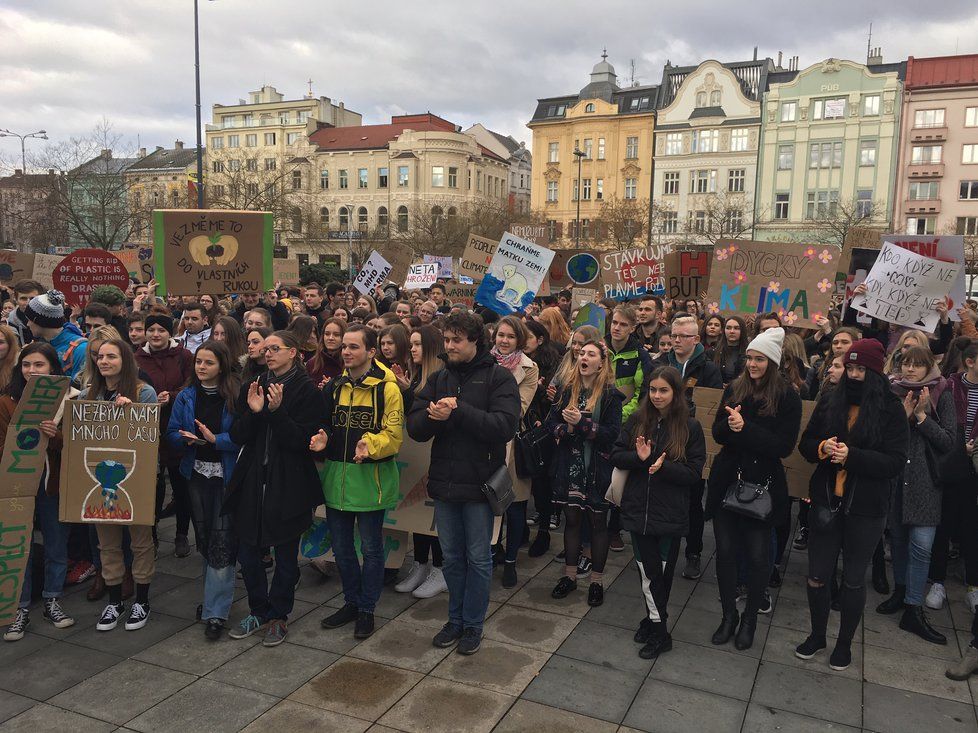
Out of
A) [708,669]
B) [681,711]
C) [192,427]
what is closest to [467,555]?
[681,711]

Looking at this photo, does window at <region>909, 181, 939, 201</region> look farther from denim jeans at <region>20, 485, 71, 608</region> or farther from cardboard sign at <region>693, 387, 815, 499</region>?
denim jeans at <region>20, 485, 71, 608</region>

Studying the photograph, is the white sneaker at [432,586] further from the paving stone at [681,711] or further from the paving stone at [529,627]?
the paving stone at [681,711]

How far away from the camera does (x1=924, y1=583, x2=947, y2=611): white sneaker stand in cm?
542

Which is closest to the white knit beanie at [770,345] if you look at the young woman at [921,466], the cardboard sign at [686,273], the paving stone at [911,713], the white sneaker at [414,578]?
the young woman at [921,466]

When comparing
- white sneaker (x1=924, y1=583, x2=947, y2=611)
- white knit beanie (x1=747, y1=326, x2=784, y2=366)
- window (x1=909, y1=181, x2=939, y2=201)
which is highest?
window (x1=909, y1=181, x2=939, y2=201)

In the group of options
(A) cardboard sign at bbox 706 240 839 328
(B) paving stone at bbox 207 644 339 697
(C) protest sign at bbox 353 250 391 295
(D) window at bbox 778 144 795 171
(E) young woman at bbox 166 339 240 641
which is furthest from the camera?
(D) window at bbox 778 144 795 171

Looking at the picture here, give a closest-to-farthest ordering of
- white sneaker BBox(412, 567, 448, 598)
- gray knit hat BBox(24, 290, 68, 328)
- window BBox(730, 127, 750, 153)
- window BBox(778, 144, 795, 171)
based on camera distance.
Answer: white sneaker BBox(412, 567, 448, 598) → gray knit hat BBox(24, 290, 68, 328) → window BBox(778, 144, 795, 171) → window BBox(730, 127, 750, 153)

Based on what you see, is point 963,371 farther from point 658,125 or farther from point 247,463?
point 658,125

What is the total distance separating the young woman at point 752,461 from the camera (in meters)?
4.57

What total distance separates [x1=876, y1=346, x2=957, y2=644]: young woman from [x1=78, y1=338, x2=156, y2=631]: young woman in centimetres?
515

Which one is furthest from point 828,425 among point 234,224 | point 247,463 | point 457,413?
point 234,224

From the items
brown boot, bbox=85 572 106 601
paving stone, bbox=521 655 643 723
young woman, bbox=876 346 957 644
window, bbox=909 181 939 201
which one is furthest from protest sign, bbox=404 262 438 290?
window, bbox=909 181 939 201

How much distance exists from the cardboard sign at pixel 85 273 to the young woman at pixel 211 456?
660 cm

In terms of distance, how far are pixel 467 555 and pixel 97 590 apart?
9.21ft
